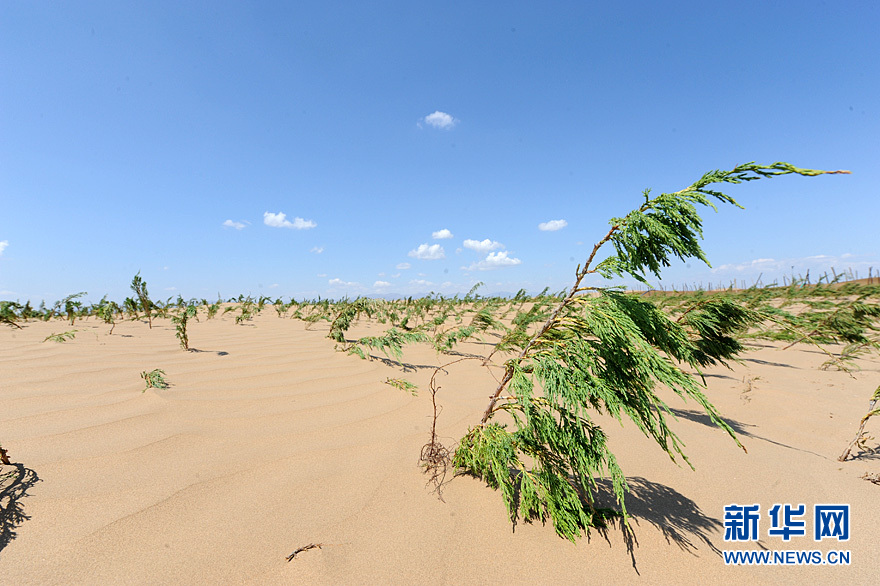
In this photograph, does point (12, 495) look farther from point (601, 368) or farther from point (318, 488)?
point (601, 368)

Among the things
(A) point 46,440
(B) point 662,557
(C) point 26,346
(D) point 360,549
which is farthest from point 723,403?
(C) point 26,346

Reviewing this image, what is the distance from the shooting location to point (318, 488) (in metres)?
1.97

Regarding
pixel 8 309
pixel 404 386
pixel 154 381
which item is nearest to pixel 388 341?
pixel 404 386

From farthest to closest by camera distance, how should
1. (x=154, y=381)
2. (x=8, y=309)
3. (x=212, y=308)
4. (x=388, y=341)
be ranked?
(x=212, y=308) → (x=8, y=309) → (x=388, y=341) → (x=154, y=381)

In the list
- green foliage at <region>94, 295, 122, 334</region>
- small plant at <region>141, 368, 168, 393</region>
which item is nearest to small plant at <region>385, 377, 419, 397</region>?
small plant at <region>141, 368, 168, 393</region>

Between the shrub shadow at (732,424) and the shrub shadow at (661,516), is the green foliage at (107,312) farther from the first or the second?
the shrub shadow at (732,424)

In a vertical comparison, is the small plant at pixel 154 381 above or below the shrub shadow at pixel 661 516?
above

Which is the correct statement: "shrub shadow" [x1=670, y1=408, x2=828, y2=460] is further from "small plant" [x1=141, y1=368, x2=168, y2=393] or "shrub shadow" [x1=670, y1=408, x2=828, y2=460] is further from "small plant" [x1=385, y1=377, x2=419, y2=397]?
"small plant" [x1=141, y1=368, x2=168, y2=393]

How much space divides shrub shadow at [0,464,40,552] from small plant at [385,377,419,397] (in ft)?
8.11

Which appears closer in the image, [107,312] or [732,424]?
[732,424]

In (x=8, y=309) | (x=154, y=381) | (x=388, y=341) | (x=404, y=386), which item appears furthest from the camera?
(x=8, y=309)

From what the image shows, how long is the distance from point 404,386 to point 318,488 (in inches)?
64.3

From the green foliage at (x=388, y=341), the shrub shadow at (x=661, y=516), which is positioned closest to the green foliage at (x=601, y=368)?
the shrub shadow at (x=661, y=516)

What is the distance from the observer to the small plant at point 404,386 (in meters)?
3.50
